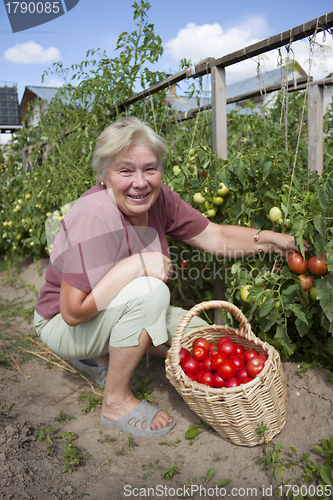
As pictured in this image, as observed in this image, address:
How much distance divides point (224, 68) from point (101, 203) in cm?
104

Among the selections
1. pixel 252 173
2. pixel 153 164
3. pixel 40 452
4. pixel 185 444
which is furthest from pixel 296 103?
pixel 40 452

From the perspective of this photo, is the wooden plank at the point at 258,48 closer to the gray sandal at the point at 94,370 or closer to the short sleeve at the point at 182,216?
the short sleeve at the point at 182,216

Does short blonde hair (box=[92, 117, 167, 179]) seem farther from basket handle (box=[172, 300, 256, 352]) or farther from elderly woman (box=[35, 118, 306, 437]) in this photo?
basket handle (box=[172, 300, 256, 352])

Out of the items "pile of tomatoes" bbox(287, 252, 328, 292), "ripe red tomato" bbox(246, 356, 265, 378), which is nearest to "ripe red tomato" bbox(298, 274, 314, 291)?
"pile of tomatoes" bbox(287, 252, 328, 292)

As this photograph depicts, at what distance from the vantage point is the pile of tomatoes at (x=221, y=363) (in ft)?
5.14

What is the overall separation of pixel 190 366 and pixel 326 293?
0.65 m

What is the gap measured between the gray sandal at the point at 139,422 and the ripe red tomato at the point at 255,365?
463 millimetres

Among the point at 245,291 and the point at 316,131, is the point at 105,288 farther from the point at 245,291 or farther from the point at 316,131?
the point at 316,131

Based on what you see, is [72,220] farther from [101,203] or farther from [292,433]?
[292,433]

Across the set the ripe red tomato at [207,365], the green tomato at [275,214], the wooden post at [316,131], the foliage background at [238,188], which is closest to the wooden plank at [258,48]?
the foliage background at [238,188]

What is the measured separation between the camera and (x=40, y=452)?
1.47 meters

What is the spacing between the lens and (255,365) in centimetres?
155

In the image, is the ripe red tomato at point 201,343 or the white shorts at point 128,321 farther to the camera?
the ripe red tomato at point 201,343

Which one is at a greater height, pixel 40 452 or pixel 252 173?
pixel 252 173
